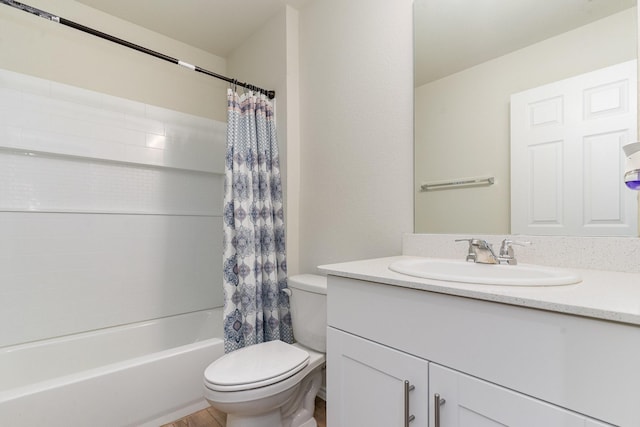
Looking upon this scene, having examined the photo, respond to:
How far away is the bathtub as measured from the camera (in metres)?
1.21

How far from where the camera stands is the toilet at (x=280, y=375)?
3.84 ft

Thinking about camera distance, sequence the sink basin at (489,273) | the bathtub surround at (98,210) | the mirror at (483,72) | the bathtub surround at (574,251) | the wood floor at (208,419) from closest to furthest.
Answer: the sink basin at (489,273)
the bathtub surround at (574,251)
the mirror at (483,72)
the wood floor at (208,419)
the bathtub surround at (98,210)

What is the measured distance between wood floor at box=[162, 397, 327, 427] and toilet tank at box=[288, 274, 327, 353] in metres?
0.41

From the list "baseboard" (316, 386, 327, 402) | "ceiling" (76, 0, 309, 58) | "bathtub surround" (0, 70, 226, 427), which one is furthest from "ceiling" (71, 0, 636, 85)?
"baseboard" (316, 386, 327, 402)

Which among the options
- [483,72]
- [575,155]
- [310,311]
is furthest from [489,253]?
[310,311]

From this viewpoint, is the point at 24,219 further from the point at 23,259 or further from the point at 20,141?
the point at 20,141

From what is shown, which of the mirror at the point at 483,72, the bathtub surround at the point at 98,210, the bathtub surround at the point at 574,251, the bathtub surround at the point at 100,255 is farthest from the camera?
the bathtub surround at the point at 98,210

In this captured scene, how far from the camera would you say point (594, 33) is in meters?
0.99

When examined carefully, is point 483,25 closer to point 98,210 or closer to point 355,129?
point 355,129

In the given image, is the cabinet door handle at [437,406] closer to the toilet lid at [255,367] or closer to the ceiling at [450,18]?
the toilet lid at [255,367]

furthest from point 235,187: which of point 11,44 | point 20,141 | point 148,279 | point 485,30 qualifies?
point 11,44

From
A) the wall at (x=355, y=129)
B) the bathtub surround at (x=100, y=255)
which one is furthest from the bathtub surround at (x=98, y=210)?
the wall at (x=355, y=129)

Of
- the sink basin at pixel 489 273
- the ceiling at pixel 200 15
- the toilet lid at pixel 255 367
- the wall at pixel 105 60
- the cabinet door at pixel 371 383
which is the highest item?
the ceiling at pixel 200 15

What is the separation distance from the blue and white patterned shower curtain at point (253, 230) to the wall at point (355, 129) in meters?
0.22
